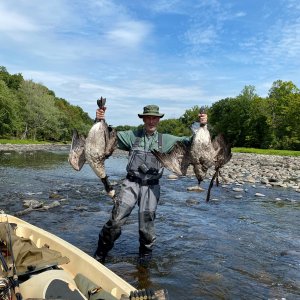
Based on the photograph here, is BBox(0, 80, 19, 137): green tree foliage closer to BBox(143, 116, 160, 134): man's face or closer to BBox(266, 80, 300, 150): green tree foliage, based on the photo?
BBox(266, 80, 300, 150): green tree foliage

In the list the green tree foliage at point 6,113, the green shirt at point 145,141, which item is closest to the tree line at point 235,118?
the green tree foliage at point 6,113

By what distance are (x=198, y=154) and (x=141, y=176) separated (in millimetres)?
1161

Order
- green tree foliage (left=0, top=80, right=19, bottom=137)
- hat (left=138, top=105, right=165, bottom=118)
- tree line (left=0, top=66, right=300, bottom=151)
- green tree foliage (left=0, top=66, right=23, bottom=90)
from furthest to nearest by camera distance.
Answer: green tree foliage (left=0, top=66, right=23, bottom=90)
tree line (left=0, top=66, right=300, bottom=151)
green tree foliage (left=0, top=80, right=19, bottom=137)
hat (left=138, top=105, right=165, bottom=118)

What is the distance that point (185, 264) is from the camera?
799cm

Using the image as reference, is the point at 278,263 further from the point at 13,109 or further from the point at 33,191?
the point at 13,109

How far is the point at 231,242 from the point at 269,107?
69113 mm

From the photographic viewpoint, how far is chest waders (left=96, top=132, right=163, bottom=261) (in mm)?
7172

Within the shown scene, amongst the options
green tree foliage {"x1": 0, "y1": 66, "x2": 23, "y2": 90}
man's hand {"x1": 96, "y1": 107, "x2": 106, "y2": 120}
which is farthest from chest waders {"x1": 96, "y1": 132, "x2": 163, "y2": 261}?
green tree foliage {"x1": 0, "y1": 66, "x2": 23, "y2": 90}

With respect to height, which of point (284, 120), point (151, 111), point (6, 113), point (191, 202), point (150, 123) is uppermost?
point (284, 120)

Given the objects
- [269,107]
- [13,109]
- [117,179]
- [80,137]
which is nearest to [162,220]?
[80,137]

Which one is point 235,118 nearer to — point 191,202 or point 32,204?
point 191,202

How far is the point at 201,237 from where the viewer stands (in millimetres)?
10055

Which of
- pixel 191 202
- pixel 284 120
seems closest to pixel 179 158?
pixel 191 202

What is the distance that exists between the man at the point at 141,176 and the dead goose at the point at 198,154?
18 centimetres
